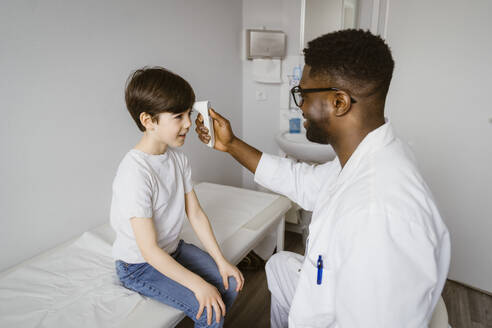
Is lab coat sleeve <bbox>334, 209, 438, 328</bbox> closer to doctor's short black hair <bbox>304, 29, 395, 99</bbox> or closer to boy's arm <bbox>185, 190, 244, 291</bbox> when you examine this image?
doctor's short black hair <bbox>304, 29, 395, 99</bbox>

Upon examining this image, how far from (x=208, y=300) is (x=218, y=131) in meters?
0.67

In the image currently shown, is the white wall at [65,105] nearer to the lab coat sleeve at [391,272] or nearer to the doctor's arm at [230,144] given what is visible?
the doctor's arm at [230,144]

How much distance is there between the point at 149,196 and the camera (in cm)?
101

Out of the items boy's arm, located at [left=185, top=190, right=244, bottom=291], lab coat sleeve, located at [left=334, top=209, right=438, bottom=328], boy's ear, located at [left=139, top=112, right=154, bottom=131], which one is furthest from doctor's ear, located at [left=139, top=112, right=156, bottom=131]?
lab coat sleeve, located at [left=334, top=209, right=438, bottom=328]

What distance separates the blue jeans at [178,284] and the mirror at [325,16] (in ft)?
6.05

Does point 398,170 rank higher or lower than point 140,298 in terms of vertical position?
higher

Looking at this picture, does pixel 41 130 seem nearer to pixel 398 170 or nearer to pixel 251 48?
pixel 398 170

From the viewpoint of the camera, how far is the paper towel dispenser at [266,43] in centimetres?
239

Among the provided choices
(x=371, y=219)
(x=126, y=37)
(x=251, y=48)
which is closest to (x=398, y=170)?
(x=371, y=219)

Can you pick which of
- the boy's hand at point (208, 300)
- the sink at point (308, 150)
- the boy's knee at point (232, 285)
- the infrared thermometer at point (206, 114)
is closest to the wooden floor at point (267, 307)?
the boy's knee at point (232, 285)

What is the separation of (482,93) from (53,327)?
212 centimetres

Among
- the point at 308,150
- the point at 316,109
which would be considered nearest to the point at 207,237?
the point at 316,109

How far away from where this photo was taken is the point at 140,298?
1.00 metres

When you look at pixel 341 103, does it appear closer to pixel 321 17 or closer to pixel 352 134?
pixel 352 134
